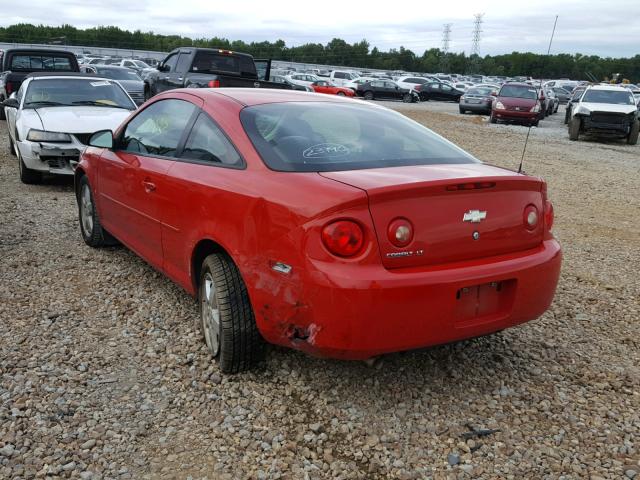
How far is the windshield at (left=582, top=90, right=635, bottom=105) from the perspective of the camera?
18.7 metres

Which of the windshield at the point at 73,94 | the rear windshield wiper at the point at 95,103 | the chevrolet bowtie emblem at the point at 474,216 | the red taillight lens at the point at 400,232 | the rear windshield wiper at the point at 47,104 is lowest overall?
the rear windshield wiper at the point at 47,104

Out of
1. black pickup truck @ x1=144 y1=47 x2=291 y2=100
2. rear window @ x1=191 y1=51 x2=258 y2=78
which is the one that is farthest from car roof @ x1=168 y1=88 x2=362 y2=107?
rear window @ x1=191 y1=51 x2=258 y2=78

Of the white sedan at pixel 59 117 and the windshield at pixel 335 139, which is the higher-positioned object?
the windshield at pixel 335 139

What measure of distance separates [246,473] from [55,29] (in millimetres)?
96361

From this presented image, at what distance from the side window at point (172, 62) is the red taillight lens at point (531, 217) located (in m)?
12.8

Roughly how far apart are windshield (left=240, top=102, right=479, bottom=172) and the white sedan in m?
5.32

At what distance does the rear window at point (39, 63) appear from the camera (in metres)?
14.7

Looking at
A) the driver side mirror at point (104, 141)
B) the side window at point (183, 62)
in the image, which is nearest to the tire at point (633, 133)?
the side window at point (183, 62)

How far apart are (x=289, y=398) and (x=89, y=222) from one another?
329 cm

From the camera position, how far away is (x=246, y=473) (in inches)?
103

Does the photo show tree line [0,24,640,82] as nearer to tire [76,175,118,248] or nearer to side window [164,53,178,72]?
side window [164,53,178,72]

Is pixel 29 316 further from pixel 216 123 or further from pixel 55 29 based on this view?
pixel 55 29

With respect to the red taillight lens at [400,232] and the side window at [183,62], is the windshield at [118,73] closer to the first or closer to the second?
the side window at [183,62]

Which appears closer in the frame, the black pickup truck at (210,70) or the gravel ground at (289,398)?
the gravel ground at (289,398)
